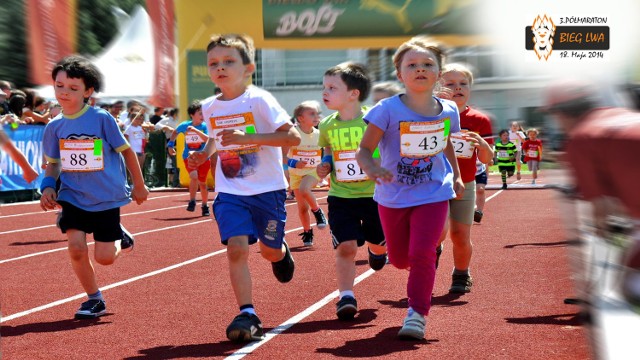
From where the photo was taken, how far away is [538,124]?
1.77 meters

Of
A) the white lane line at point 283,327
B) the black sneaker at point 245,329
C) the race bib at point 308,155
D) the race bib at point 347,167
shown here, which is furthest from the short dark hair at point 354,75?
the race bib at point 308,155

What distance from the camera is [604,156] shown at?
148 centimetres

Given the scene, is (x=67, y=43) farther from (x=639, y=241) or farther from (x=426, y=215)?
(x=426, y=215)

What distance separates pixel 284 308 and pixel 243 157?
1.31 m

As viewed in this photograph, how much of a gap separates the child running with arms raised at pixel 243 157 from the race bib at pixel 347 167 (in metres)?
0.88

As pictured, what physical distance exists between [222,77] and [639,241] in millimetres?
4386

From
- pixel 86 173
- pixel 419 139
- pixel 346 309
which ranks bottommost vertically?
pixel 346 309

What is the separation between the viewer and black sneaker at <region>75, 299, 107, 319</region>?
634 centimetres

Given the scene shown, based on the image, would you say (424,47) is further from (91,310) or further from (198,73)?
(91,310)

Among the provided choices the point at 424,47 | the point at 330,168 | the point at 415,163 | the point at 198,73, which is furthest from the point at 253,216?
the point at 424,47

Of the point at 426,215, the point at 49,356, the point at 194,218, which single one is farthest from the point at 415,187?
the point at 194,218

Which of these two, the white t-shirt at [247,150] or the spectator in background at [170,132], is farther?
the spectator in background at [170,132]

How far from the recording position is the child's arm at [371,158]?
491 centimetres

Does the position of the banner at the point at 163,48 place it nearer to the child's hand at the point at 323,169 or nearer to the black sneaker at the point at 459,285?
the child's hand at the point at 323,169
